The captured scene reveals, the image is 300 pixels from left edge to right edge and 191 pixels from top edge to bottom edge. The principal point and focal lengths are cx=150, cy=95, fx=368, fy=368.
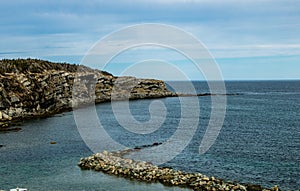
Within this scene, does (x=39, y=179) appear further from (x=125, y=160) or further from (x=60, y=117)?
(x=60, y=117)

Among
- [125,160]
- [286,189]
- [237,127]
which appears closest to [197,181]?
[286,189]

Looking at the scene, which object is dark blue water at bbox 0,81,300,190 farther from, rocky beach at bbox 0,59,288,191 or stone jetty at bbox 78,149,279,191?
rocky beach at bbox 0,59,288,191

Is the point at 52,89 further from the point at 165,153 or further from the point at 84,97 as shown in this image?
the point at 165,153

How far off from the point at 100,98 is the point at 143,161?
342ft

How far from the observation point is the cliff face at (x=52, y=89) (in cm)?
9775

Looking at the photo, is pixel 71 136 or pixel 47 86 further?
pixel 47 86

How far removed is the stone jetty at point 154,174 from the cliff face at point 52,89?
153ft

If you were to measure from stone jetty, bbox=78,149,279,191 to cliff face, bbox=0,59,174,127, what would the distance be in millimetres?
46604

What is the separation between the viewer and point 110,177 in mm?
41969

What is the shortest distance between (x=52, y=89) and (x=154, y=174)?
276 ft

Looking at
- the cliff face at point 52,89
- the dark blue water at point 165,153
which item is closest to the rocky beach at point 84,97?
the cliff face at point 52,89

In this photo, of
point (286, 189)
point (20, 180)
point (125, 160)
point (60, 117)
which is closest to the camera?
point (286, 189)

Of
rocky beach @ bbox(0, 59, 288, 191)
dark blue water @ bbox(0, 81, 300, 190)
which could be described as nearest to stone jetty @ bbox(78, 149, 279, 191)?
rocky beach @ bbox(0, 59, 288, 191)

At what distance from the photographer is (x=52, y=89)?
119 metres
